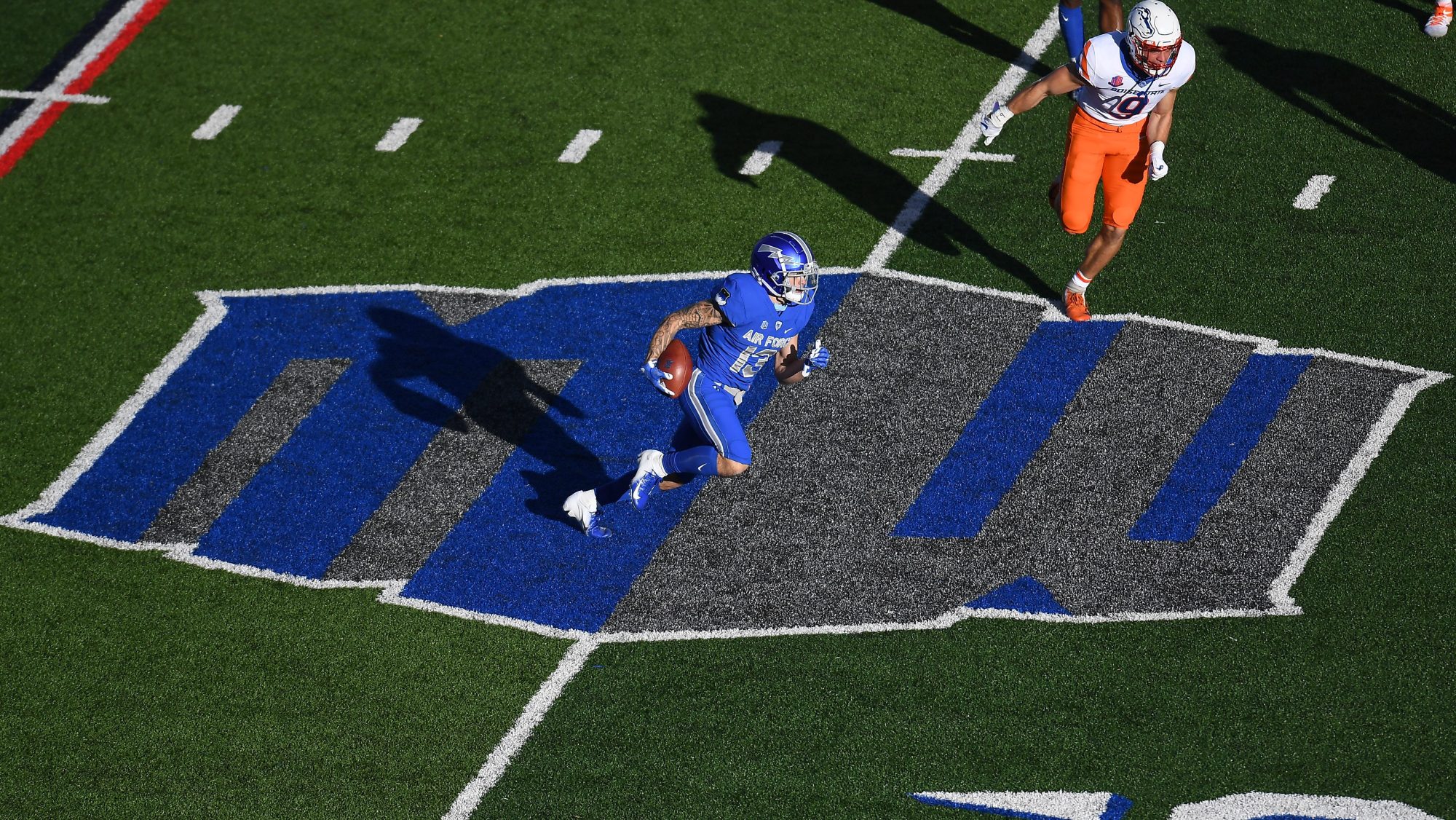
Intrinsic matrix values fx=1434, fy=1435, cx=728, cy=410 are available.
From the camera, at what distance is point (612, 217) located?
10750mm

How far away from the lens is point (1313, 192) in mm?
10250

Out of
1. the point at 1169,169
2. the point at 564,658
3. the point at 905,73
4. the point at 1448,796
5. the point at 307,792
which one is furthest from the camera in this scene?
the point at 905,73

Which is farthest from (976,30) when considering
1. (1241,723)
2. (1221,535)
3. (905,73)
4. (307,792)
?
(307,792)

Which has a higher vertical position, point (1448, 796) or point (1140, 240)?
point (1140, 240)

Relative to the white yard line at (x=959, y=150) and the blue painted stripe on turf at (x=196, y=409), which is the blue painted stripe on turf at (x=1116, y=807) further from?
the blue painted stripe on turf at (x=196, y=409)

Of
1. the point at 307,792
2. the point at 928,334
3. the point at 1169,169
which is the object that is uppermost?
the point at 1169,169

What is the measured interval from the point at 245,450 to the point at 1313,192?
7.62 meters

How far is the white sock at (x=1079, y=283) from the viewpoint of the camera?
949cm

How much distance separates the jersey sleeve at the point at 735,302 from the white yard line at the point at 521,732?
197cm

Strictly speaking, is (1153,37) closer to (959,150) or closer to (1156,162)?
(1156,162)

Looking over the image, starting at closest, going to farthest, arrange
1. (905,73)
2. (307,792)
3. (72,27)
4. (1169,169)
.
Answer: (307,792) → (1169,169) → (905,73) → (72,27)

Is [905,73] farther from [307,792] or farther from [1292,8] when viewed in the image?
[307,792]

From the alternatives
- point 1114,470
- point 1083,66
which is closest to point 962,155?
point 1083,66

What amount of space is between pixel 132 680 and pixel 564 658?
2.46 m
